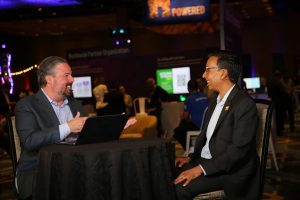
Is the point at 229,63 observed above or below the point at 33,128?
above

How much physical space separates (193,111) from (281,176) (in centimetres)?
161

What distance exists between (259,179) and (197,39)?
18038 mm

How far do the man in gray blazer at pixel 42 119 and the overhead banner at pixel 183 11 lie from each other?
753 cm

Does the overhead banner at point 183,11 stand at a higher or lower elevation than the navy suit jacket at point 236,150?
higher

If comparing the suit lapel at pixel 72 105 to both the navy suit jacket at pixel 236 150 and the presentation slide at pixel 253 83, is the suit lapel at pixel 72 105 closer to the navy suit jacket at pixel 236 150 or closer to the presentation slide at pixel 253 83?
the navy suit jacket at pixel 236 150

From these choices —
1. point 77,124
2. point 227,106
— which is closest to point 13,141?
point 77,124

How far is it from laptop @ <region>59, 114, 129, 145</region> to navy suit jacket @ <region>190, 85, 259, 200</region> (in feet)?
1.71

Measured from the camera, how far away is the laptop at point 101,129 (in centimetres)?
247

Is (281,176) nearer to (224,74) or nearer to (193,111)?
(193,111)

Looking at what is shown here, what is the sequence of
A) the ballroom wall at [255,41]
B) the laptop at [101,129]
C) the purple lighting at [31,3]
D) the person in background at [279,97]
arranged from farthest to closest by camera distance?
the ballroom wall at [255,41] → the purple lighting at [31,3] → the person in background at [279,97] → the laptop at [101,129]

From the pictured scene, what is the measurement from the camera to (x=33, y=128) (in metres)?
2.87

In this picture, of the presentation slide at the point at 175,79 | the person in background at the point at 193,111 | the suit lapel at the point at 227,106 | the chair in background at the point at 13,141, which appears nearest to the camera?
the suit lapel at the point at 227,106

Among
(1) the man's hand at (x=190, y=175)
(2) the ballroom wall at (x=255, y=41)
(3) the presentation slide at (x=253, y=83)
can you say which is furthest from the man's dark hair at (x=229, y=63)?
(2) the ballroom wall at (x=255, y=41)

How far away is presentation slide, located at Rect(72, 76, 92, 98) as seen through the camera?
1341cm
